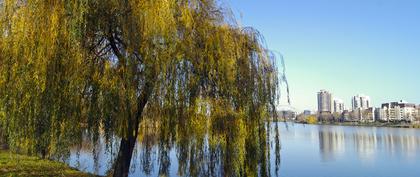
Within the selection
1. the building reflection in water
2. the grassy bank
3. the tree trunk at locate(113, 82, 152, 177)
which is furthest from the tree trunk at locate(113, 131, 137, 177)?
the building reflection in water

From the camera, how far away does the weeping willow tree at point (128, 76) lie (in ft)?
24.7

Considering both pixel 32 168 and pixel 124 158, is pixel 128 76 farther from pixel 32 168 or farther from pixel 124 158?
pixel 32 168

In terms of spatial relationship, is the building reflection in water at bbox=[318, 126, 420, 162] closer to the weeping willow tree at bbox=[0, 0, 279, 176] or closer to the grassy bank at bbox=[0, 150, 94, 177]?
the grassy bank at bbox=[0, 150, 94, 177]

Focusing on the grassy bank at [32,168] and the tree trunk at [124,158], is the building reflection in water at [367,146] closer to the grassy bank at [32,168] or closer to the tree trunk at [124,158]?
the grassy bank at [32,168]

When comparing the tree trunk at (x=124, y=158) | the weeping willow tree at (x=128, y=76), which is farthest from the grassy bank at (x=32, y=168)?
the weeping willow tree at (x=128, y=76)

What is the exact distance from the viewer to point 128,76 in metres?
7.99

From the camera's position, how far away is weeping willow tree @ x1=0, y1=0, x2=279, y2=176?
7.52m

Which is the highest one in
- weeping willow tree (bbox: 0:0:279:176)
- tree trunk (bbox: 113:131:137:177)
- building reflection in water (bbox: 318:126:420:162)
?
weeping willow tree (bbox: 0:0:279:176)

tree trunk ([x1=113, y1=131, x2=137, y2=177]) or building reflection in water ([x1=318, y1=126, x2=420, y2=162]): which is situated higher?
tree trunk ([x1=113, y1=131, x2=137, y2=177])

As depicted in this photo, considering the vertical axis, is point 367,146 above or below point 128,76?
below

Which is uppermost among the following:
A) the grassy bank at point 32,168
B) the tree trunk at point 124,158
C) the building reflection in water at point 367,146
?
the tree trunk at point 124,158

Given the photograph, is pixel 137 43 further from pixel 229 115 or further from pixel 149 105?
pixel 229 115

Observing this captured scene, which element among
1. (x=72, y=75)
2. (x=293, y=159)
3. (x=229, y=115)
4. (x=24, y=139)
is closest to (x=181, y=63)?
(x=229, y=115)

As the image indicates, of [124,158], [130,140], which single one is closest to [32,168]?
[124,158]
